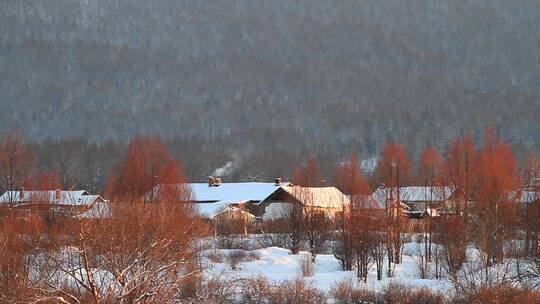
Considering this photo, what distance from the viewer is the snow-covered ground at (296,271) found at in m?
32.6

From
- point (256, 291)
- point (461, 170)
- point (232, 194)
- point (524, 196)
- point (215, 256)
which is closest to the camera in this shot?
point (256, 291)

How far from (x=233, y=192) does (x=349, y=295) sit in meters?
49.6

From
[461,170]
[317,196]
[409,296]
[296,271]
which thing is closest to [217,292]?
[409,296]

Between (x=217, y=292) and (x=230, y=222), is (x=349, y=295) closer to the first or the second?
(x=217, y=292)

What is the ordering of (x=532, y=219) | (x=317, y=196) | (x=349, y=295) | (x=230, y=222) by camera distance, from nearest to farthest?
1. (x=349, y=295)
2. (x=532, y=219)
3. (x=230, y=222)
4. (x=317, y=196)

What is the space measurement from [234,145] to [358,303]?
488 ft

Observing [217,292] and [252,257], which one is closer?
[217,292]

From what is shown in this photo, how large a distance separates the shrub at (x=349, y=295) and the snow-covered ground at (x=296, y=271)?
77 centimetres

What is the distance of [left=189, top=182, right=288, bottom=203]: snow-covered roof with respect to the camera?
253ft

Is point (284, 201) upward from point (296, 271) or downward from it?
upward

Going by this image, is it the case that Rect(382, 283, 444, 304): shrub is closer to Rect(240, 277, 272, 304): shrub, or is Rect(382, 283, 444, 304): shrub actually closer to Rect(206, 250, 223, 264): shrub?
Rect(240, 277, 272, 304): shrub

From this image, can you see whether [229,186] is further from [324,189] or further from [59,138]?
[59,138]

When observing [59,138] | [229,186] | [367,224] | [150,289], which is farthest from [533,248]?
[59,138]

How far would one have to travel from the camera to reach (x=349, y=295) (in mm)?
30422
